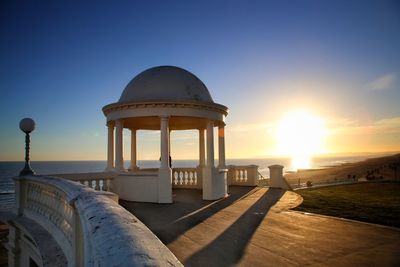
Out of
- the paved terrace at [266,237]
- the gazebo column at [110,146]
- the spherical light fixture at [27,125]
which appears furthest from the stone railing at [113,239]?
the gazebo column at [110,146]

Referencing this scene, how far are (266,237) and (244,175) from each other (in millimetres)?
11991

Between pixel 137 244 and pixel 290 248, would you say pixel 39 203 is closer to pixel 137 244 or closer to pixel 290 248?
pixel 290 248

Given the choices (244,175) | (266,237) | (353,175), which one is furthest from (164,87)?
(353,175)

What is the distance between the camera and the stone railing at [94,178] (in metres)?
11.3

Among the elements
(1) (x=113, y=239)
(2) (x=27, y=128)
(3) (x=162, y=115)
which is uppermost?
(3) (x=162, y=115)

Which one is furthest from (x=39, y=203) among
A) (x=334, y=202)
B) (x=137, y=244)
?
(x=334, y=202)

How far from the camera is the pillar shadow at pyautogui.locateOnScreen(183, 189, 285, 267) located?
5.42 m

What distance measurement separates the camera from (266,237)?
6.91 meters

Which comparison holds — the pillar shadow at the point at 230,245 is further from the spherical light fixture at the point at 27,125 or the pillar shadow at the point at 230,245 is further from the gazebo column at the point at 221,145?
the spherical light fixture at the point at 27,125

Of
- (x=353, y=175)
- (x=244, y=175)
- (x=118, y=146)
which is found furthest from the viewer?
(x=353, y=175)

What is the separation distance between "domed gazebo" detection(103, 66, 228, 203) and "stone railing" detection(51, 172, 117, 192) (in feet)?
1.14

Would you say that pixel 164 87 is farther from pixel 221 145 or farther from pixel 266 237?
pixel 266 237

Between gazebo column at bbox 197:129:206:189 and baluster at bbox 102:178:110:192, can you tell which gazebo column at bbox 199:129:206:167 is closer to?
gazebo column at bbox 197:129:206:189

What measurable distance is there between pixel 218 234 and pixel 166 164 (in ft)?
18.8
